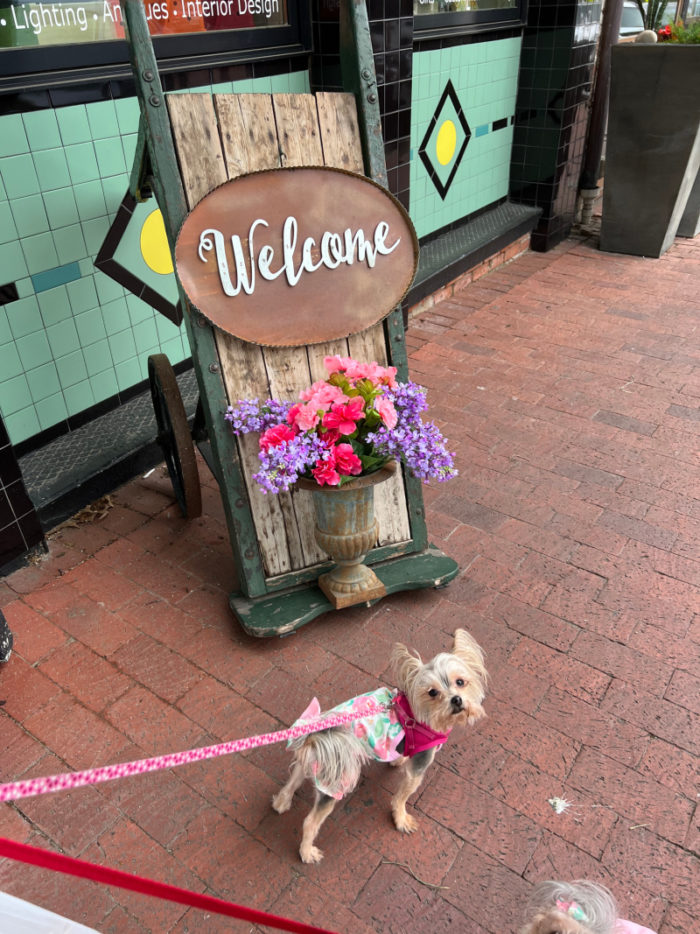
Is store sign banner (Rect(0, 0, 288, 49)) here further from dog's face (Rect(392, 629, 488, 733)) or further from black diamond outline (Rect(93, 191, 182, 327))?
dog's face (Rect(392, 629, 488, 733))

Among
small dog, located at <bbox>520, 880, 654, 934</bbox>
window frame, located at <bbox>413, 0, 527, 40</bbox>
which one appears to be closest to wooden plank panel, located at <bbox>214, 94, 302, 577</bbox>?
small dog, located at <bbox>520, 880, 654, 934</bbox>

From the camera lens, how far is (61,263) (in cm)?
404

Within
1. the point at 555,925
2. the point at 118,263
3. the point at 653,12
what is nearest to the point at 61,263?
the point at 118,263

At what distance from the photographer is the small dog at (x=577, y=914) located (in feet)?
4.86

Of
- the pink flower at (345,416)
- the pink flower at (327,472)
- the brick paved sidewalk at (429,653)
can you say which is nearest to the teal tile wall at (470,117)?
the brick paved sidewalk at (429,653)

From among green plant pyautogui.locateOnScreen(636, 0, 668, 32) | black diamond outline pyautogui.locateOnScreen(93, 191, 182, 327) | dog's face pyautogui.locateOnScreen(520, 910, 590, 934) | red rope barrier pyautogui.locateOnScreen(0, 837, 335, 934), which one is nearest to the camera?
red rope barrier pyautogui.locateOnScreen(0, 837, 335, 934)

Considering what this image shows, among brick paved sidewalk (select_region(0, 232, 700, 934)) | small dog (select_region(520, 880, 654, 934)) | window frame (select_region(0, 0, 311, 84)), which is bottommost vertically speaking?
brick paved sidewalk (select_region(0, 232, 700, 934))

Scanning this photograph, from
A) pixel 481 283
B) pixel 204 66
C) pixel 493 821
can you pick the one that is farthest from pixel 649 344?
pixel 493 821

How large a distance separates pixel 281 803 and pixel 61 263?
125 inches

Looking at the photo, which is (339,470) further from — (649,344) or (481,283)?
(481,283)

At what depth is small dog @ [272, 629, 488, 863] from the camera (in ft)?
7.34

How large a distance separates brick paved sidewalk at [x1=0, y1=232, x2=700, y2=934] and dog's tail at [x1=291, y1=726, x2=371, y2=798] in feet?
1.30

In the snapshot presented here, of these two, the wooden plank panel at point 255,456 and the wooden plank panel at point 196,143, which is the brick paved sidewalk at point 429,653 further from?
the wooden plank panel at point 196,143

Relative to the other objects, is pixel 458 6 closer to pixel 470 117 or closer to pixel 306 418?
pixel 470 117
